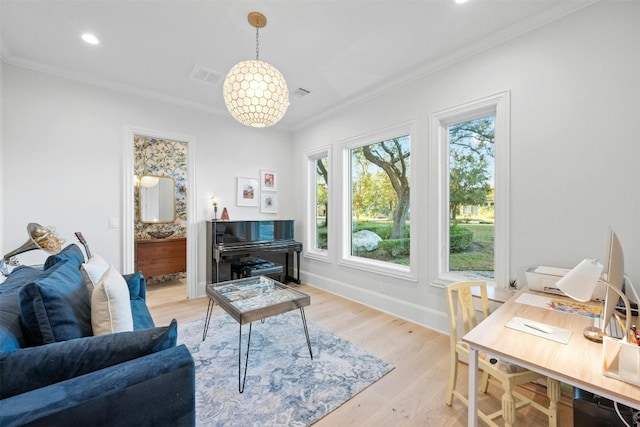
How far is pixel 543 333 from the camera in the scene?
4.28 feet

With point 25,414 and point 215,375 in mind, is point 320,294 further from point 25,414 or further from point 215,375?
point 25,414

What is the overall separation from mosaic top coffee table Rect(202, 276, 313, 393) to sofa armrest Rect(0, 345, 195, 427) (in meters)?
0.86

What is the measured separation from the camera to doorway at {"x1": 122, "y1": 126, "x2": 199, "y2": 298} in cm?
338

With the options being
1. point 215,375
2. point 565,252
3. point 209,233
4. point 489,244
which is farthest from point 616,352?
point 209,233

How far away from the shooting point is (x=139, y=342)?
3.53 feet

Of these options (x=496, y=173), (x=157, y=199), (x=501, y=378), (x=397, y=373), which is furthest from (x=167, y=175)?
(x=501, y=378)

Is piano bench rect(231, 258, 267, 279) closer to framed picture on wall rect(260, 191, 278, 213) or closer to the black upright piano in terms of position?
the black upright piano

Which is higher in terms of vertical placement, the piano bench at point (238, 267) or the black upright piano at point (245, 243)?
the black upright piano at point (245, 243)

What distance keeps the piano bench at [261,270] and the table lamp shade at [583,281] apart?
3407mm

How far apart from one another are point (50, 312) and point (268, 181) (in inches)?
144

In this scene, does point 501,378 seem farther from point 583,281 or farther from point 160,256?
point 160,256

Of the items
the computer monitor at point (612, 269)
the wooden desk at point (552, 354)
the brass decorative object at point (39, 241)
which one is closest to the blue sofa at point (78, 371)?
the wooden desk at point (552, 354)

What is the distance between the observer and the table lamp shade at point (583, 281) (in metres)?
1.07

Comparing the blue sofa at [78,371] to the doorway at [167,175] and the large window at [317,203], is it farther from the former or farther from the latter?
the large window at [317,203]
